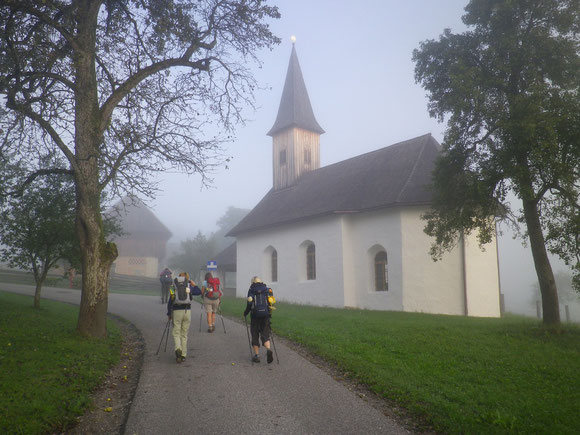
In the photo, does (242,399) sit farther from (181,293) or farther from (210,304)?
(210,304)

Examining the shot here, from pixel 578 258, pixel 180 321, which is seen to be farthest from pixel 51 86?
pixel 578 258

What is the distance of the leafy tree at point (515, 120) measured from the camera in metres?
10.9

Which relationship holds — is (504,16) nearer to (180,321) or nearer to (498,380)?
(498,380)

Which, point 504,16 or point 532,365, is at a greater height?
point 504,16

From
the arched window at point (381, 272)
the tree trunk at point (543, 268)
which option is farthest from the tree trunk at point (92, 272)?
the arched window at point (381, 272)

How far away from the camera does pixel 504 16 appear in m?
12.4

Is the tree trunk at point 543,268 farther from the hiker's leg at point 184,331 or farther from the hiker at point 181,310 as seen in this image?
the hiker's leg at point 184,331

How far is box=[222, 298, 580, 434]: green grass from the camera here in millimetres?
5648

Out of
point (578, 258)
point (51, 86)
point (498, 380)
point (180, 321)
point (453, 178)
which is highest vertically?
point (51, 86)

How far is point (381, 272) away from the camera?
20266 mm

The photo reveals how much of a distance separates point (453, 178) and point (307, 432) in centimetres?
1051

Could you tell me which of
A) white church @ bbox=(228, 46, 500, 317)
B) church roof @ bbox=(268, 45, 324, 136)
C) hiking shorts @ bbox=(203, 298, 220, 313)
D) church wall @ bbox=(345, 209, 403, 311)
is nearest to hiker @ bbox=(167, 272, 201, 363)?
hiking shorts @ bbox=(203, 298, 220, 313)

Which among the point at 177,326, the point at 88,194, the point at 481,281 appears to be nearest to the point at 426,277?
the point at 481,281

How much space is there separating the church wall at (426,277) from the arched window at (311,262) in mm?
5862
